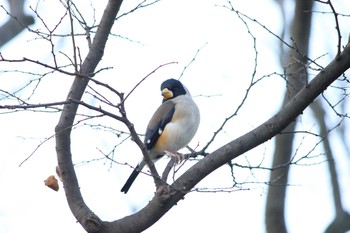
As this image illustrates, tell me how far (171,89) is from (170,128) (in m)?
0.93

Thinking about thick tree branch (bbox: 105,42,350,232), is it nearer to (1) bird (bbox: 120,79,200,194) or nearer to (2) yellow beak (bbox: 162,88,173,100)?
(1) bird (bbox: 120,79,200,194)

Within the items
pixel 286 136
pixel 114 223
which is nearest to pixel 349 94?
pixel 286 136

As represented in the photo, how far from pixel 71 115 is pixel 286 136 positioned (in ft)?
6.32

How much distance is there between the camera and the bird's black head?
20.8 ft

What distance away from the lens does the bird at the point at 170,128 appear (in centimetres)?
543

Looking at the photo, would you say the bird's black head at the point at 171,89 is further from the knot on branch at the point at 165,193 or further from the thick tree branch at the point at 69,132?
the knot on branch at the point at 165,193

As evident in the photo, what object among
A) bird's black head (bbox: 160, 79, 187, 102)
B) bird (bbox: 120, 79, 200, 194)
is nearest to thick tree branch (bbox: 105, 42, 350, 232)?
bird (bbox: 120, 79, 200, 194)

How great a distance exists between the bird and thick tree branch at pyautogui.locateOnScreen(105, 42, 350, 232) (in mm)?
1594

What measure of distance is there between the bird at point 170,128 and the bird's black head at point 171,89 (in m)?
0.41

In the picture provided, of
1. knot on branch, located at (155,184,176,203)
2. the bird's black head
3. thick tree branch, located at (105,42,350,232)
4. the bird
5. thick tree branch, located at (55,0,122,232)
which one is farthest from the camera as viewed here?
the bird's black head

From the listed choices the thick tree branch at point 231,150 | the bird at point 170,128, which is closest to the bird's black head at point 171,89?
the bird at point 170,128

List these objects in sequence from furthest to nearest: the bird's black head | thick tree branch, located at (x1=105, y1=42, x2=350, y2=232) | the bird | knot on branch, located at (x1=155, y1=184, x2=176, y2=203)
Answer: the bird's black head < the bird < knot on branch, located at (x1=155, y1=184, x2=176, y2=203) < thick tree branch, located at (x1=105, y1=42, x2=350, y2=232)

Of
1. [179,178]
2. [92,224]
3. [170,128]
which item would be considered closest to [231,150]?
[179,178]

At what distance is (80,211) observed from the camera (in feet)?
12.3
